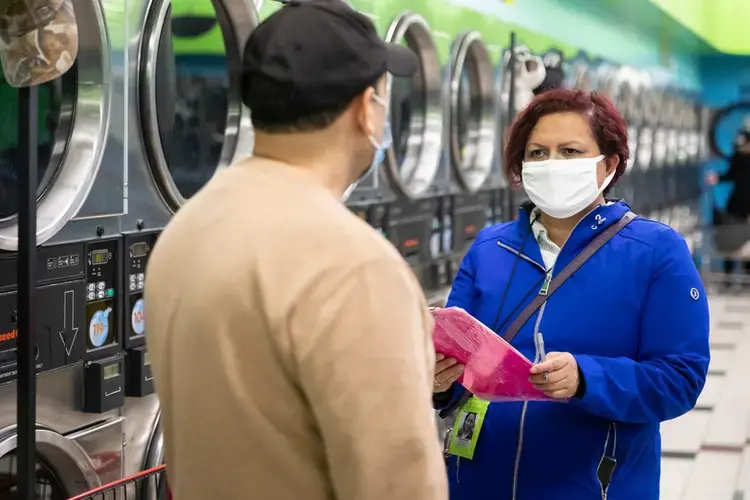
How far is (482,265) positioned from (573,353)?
0.28 meters

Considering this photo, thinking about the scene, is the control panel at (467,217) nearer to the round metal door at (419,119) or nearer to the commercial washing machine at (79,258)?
the round metal door at (419,119)

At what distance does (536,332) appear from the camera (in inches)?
81.0

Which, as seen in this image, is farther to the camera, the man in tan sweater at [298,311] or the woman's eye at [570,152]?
the woman's eye at [570,152]

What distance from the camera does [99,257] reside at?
8.89 feet

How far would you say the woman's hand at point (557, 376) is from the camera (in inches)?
74.6

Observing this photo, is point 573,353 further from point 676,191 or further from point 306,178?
point 676,191

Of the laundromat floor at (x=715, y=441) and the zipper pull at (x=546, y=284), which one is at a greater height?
the zipper pull at (x=546, y=284)

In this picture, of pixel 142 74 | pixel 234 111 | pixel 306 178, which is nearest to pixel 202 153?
pixel 234 111

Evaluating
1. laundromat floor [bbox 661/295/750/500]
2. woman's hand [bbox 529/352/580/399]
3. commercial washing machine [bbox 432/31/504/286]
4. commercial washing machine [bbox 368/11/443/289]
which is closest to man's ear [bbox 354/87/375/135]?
woman's hand [bbox 529/352/580/399]

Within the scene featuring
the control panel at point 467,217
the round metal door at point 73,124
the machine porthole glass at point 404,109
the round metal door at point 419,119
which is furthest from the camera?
the control panel at point 467,217

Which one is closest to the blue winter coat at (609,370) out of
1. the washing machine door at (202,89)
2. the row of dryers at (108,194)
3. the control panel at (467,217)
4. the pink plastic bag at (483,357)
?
the pink plastic bag at (483,357)

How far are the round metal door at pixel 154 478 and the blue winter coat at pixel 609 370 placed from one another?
0.92 meters

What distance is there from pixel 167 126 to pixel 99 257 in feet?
3.16

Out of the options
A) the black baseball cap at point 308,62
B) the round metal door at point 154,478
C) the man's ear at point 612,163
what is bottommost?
the round metal door at point 154,478
